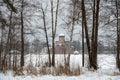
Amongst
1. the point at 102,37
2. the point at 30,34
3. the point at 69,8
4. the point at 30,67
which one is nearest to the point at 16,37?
the point at 30,34

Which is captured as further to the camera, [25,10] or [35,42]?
[35,42]


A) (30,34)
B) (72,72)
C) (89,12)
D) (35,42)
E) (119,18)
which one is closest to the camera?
(72,72)

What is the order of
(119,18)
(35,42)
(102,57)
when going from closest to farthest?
1. (119,18)
2. (102,57)
3. (35,42)

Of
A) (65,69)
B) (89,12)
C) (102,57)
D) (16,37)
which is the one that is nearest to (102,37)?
(89,12)

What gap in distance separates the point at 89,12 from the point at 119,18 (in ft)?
13.5

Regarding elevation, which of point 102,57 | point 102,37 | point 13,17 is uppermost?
point 13,17

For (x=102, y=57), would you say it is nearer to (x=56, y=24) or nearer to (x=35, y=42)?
(x=56, y=24)

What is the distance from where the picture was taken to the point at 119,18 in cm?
2094

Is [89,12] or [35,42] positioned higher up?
[89,12]

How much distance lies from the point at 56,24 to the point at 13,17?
5990 millimetres

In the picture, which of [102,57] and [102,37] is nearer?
[102,37]

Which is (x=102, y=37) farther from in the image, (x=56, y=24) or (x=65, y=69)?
(x=65, y=69)

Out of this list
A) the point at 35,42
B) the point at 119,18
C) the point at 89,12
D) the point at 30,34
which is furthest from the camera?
the point at 35,42

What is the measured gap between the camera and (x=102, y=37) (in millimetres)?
27609
